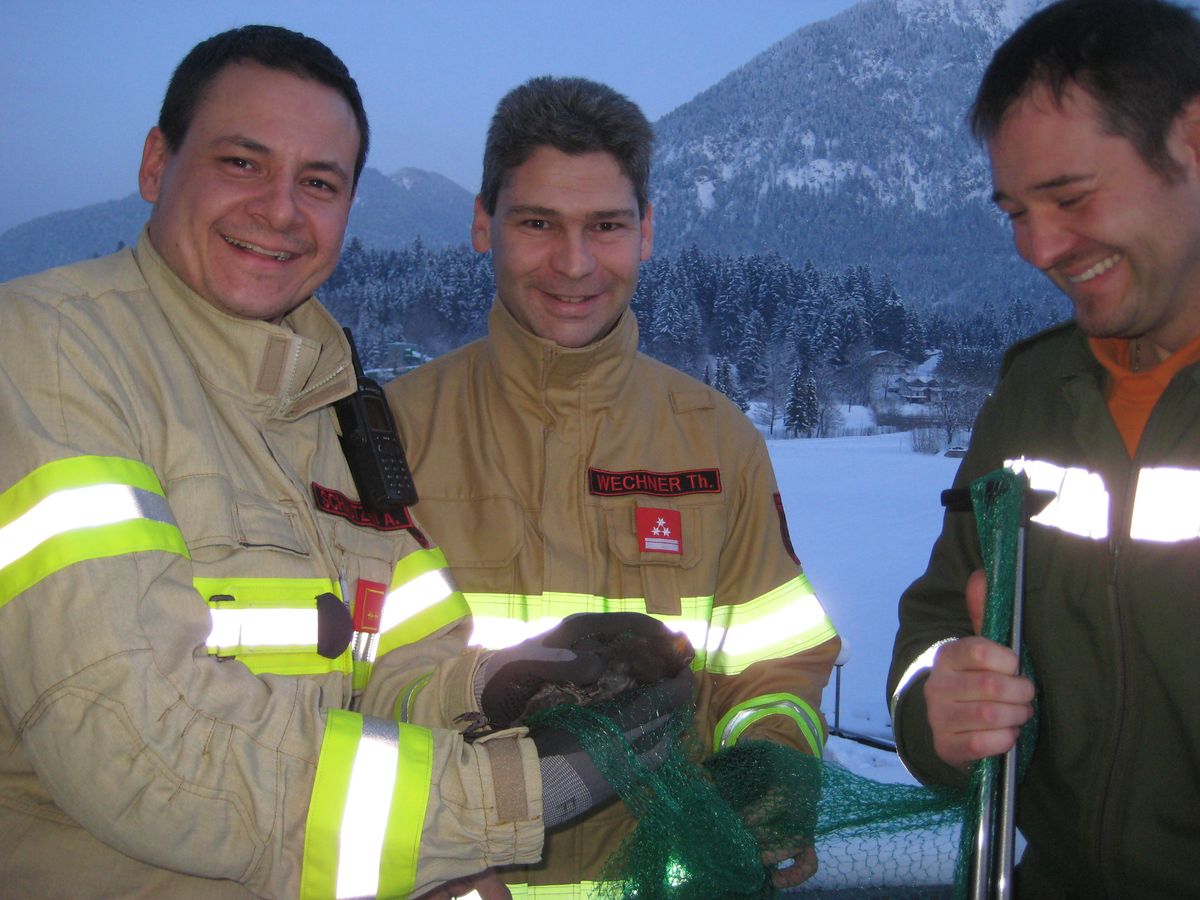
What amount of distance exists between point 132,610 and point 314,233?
0.93m

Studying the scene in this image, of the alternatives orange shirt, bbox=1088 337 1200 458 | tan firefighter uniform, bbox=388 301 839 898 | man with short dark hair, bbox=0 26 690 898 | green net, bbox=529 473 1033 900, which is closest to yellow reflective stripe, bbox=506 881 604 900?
tan firefighter uniform, bbox=388 301 839 898

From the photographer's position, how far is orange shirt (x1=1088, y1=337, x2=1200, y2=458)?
1.65 meters

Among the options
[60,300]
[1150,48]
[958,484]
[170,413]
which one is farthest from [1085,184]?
[60,300]

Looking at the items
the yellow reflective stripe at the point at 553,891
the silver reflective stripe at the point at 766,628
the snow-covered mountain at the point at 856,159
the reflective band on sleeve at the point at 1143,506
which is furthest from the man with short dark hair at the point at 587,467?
the snow-covered mountain at the point at 856,159

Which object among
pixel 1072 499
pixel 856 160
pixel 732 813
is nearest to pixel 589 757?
pixel 732 813

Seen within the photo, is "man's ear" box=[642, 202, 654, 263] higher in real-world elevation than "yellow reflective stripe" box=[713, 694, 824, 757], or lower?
higher

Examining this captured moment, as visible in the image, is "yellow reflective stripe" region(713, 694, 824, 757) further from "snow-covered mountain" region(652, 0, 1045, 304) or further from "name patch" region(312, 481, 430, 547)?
"snow-covered mountain" region(652, 0, 1045, 304)

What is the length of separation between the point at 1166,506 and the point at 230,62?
1.89 m

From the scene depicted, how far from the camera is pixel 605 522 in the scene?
2.27m

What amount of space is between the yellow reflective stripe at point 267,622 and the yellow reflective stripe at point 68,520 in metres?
0.19

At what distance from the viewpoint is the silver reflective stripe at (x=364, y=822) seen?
128 centimetres

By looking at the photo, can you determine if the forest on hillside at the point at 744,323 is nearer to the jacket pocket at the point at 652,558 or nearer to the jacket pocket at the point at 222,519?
the jacket pocket at the point at 652,558

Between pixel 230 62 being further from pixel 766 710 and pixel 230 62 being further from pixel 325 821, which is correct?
pixel 766 710

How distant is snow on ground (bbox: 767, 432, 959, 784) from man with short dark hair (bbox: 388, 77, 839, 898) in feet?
7.74
